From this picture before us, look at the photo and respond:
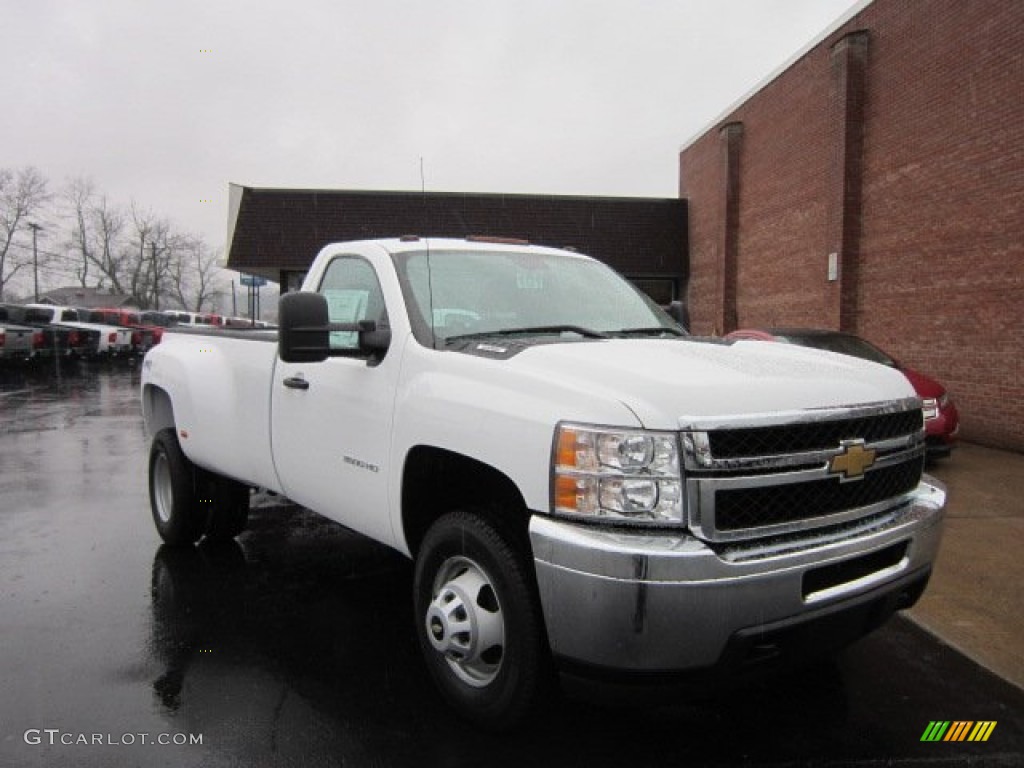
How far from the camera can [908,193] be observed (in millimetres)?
11969

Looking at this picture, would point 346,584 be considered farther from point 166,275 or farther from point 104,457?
point 166,275

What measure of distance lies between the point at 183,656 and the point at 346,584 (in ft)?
3.95

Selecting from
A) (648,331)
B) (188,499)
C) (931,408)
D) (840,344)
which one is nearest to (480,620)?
(648,331)

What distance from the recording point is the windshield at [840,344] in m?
9.22

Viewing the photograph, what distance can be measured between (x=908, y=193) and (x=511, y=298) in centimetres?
1056

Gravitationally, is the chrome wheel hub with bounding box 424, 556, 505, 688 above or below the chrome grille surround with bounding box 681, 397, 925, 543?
below

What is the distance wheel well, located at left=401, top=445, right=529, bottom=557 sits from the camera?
2.87 metres

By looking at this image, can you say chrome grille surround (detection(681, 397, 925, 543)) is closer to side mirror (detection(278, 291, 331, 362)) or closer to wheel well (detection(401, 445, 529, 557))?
wheel well (detection(401, 445, 529, 557))

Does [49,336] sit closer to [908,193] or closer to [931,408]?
[908,193]

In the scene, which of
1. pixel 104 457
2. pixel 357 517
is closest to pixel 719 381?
pixel 357 517

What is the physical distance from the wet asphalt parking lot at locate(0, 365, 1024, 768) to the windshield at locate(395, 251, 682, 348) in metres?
1.60

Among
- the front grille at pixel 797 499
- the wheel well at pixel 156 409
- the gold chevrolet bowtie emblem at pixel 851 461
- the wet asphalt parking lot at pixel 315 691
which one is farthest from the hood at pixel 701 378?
the wheel well at pixel 156 409

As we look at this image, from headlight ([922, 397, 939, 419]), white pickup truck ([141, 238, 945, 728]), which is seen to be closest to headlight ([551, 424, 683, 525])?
white pickup truck ([141, 238, 945, 728])

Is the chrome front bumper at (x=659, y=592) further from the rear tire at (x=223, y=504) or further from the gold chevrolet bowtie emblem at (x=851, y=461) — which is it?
the rear tire at (x=223, y=504)
